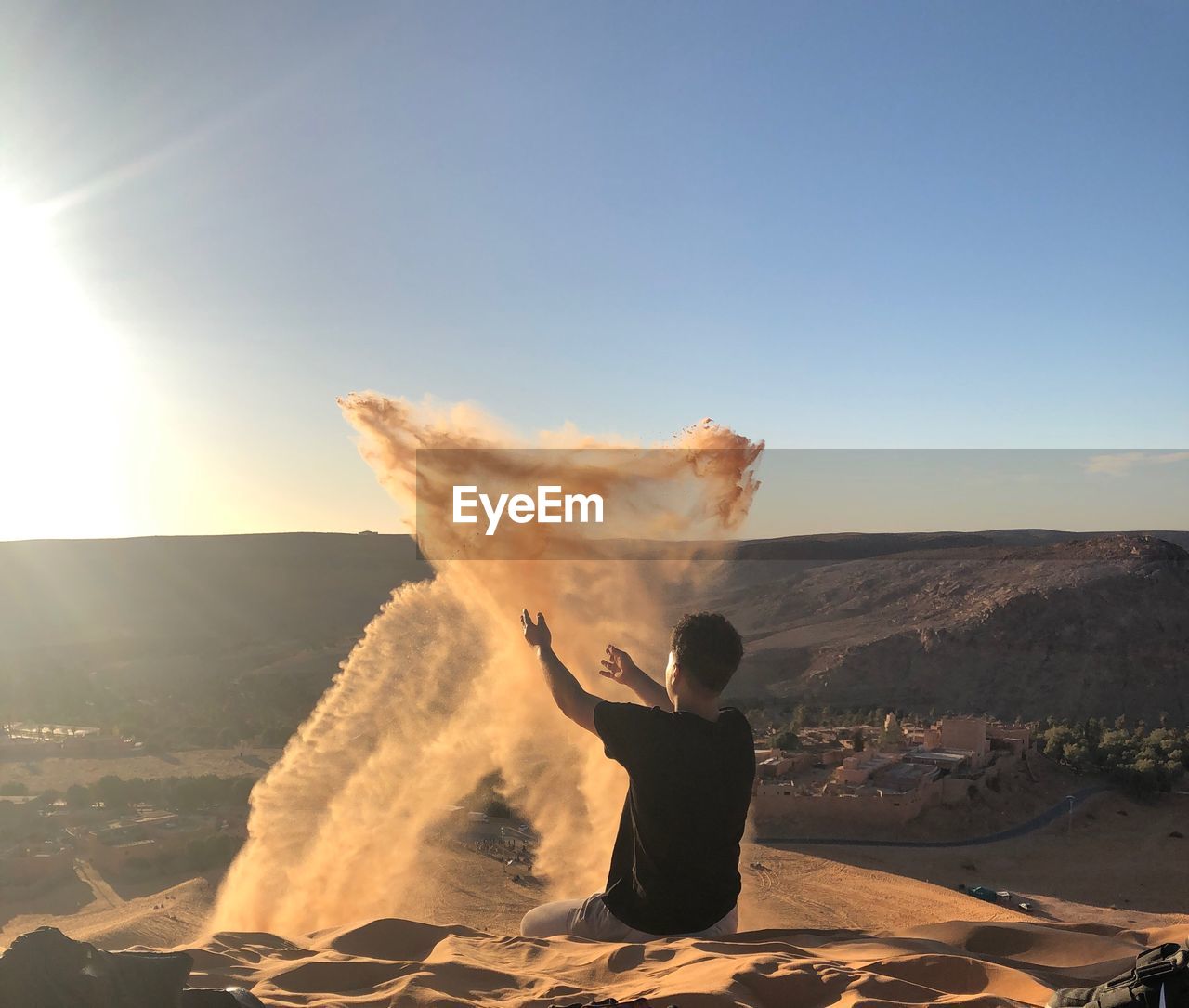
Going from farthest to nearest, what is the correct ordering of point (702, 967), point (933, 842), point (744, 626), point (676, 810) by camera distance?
1. point (744, 626)
2. point (933, 842)
3. point (702, 967)
4. point (676, 810)

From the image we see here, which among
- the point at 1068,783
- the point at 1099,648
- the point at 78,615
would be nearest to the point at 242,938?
the point at 1068,783

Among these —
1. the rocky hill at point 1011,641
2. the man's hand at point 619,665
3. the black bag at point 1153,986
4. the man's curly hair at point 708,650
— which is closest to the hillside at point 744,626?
the rocky hill at point 1011,641

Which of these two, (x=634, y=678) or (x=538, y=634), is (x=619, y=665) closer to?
(x=634, y=678)

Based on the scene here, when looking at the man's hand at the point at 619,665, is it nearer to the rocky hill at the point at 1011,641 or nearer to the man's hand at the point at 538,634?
the man's hand at the point at 538,634

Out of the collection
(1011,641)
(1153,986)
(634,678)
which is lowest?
(1011,641)

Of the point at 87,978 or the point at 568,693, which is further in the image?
the point at 568,693

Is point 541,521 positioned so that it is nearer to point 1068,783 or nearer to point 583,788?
point 583,788

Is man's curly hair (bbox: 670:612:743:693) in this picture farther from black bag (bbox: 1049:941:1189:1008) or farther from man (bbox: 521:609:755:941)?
black bag (bbox: 1049:941:1189:1008)

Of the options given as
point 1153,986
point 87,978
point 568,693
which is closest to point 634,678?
point 568,693
